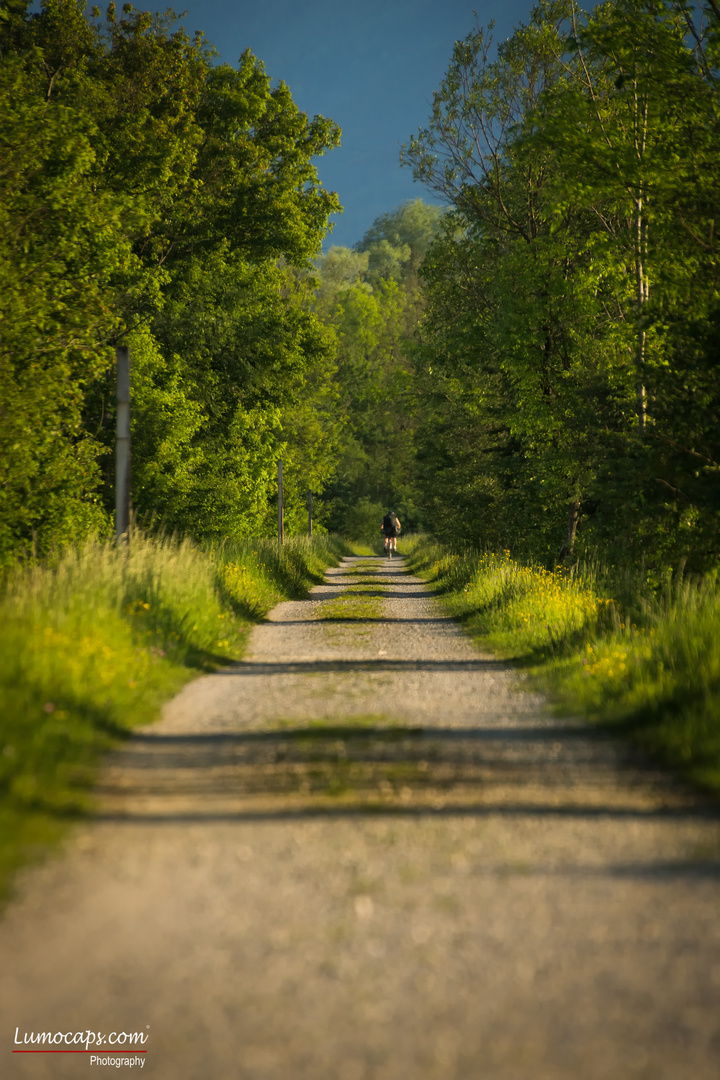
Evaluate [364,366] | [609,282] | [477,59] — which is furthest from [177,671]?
[364,366]

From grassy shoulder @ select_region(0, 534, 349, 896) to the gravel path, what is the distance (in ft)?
0.96

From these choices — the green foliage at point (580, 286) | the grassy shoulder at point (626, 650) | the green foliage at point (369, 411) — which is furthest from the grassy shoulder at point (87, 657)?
the green foliage at point (369, 411)

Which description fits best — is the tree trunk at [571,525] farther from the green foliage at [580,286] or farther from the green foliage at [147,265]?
the green foliage at [147,265]

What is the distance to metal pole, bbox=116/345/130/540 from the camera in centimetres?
1459

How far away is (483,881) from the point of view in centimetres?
419

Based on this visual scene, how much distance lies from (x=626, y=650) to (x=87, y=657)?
520 centimetres

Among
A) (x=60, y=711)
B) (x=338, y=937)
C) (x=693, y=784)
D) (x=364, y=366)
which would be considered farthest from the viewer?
(x=364, y=366)

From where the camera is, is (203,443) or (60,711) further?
(203,443)

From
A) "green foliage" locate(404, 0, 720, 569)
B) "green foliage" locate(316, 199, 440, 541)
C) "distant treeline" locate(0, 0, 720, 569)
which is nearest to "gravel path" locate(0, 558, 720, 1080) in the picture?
"green foliage" locate(404, 0, 720, 569)

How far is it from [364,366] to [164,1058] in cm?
8067

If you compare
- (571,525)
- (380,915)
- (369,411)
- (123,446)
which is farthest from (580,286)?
(369,411)

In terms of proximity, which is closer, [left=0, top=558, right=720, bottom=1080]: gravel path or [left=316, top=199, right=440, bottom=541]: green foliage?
[left=0, top=558, right=720, bottom=1080]: gravel path

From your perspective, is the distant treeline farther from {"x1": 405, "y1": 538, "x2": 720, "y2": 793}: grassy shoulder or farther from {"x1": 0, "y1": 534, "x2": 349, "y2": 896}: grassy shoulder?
{"x1": 0, "y1": 534, "x2": 349, "y2": 896}: grassy shoulder

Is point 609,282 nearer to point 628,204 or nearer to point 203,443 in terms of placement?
point 628,204
